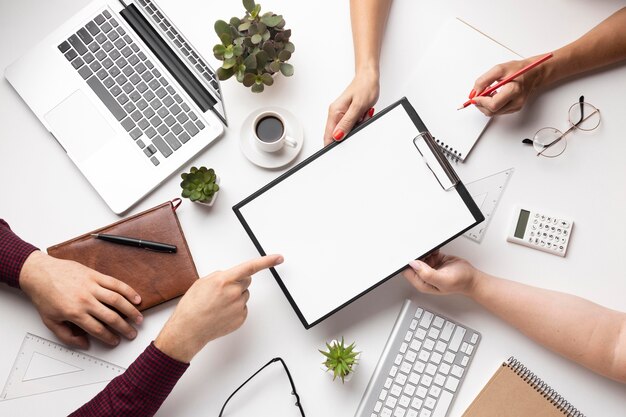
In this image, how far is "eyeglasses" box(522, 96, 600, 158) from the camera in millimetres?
1182

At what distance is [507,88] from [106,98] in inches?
35.8

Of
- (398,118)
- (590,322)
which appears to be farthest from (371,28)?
(590,322)

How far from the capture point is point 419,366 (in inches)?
44.6

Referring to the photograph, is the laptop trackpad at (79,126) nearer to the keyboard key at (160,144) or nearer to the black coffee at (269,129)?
the keyboard key at (160,144)

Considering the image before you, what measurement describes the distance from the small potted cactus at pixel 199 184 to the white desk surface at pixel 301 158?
7 centimetres

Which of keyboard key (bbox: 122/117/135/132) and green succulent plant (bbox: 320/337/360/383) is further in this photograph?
keyboard key (bbox: 122/117/135/132)

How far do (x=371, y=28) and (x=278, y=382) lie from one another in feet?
2.70

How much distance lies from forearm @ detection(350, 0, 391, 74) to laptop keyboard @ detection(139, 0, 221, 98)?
0.34 meters

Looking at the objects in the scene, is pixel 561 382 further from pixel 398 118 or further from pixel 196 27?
pixel 196 27

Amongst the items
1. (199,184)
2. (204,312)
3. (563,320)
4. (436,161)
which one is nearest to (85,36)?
(199,184)

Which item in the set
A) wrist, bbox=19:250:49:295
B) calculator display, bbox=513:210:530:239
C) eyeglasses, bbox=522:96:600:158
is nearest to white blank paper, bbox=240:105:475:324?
calculator display, bbox=513:210:530:239

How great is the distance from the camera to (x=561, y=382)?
1.12m

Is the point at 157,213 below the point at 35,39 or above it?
below

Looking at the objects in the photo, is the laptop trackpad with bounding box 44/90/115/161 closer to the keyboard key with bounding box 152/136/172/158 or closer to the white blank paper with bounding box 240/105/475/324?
the keyboard key with bounding box 152/136/172/158
